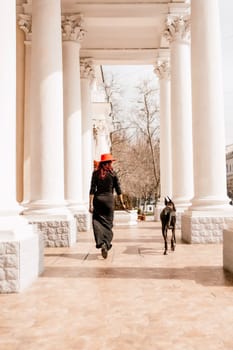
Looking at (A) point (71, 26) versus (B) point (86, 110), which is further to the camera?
(B) point (86, 110)

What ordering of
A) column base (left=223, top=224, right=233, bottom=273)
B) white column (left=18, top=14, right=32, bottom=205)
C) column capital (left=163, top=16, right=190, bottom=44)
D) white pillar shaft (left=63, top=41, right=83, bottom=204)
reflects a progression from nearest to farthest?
column base (left=223, top=224, right=233, bottom=273) < white column (left=18, top=14, right=32, bottom=205) < white pillar shaft (left=63, top=41, right=83, bottom=204) < column capital (left=163, top=16, right=190, bottom=44)

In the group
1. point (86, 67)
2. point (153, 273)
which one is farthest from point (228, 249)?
point (86, 67)

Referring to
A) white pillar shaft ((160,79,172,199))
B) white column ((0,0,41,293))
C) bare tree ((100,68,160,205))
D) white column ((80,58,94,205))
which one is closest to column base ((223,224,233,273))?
white column ((0,0,41,293))

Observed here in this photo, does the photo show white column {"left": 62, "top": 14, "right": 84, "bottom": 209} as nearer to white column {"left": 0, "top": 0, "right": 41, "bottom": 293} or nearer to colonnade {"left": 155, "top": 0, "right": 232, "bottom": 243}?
colonnade {"left": 155, "top": 0, "right": 232, "bottom": 243}

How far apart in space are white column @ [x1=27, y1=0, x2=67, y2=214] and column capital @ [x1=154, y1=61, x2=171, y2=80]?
25705mm

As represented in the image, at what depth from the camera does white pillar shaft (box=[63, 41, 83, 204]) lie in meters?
33.2

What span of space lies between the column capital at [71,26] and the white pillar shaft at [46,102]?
10937 mm

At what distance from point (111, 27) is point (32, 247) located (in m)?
30.5

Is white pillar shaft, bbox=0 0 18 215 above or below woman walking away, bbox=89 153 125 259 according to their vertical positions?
above

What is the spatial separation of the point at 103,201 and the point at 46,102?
6816 millimetres

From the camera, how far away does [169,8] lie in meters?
35.0

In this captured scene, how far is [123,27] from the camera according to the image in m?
39.2

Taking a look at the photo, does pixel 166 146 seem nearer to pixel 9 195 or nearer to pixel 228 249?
pixel 228 249

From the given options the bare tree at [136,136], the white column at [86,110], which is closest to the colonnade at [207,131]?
the white column at [86,110]
